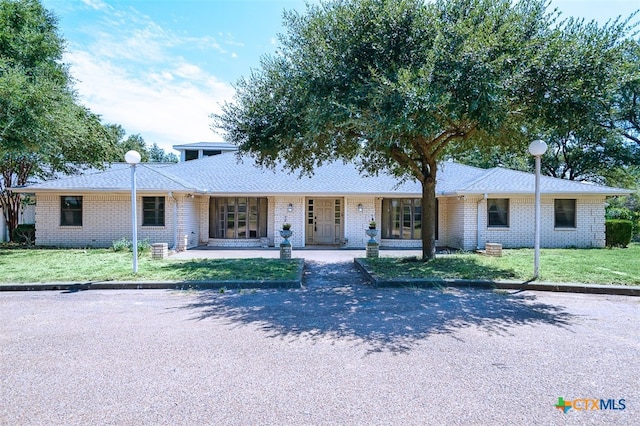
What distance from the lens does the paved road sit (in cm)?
305

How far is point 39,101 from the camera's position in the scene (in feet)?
36.8

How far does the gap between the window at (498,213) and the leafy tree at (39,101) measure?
16.6 m

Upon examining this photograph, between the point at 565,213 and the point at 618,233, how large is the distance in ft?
9.44

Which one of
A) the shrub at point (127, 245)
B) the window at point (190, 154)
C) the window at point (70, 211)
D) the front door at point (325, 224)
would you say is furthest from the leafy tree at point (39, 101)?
the window at point (190, 154)

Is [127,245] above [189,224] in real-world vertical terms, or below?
below

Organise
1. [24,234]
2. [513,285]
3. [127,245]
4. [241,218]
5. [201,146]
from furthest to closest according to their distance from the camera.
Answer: [201,146] < [241,218] < [24,234] < [127,245] < [513,285]

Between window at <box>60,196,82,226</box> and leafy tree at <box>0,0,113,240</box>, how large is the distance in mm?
1660

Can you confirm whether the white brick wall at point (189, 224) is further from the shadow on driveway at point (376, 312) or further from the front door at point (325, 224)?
the shadow on driveway at point (376, 312)

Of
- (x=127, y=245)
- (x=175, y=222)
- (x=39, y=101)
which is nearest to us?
(x=39, y=101)

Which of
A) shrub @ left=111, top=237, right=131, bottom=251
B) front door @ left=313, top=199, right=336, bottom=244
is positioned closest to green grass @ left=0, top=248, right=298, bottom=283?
shrub @ left=111, top=237, right=131, bottom=251

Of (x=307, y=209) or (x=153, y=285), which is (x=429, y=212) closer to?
(x=307, y=209)

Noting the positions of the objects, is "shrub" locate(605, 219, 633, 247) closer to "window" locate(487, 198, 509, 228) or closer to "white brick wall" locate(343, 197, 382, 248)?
"window" locate(487, 198, 509, 228)

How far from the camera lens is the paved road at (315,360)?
3.05m

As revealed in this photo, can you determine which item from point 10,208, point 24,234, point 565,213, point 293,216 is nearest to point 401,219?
point 293,216
